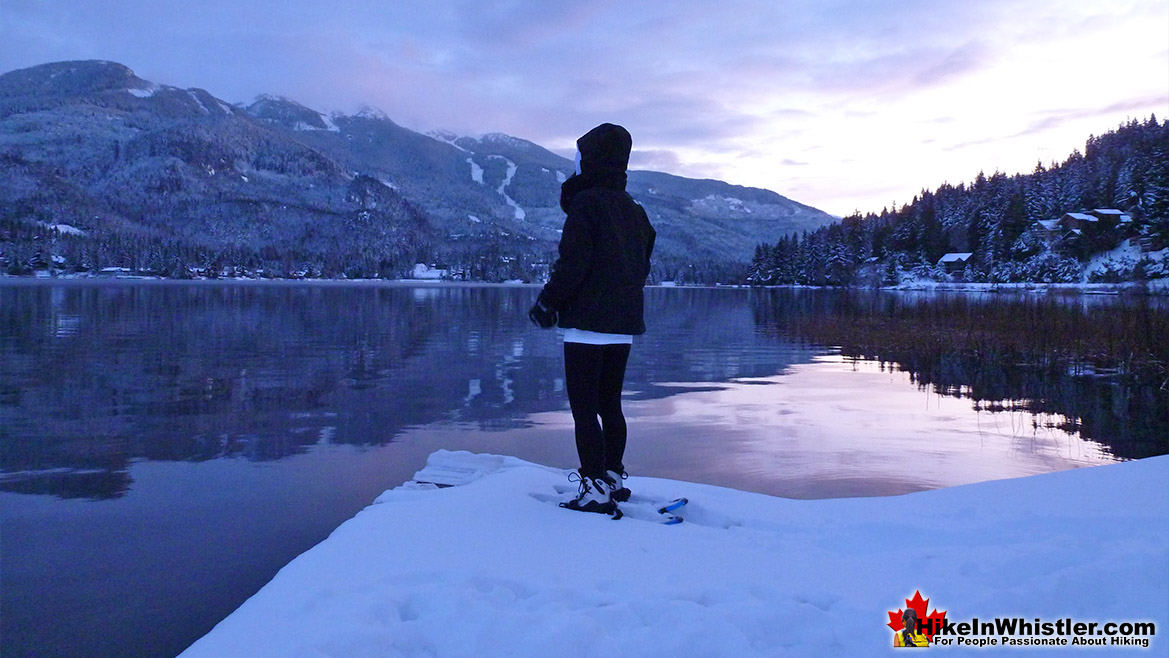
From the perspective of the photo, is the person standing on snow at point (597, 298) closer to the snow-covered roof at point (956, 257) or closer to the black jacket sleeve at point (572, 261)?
the black jacket sleeve at point (572, 261)

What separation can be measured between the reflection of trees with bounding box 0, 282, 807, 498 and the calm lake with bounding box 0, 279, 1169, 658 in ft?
0.19

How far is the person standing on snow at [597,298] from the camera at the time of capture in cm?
413

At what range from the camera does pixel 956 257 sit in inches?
3580

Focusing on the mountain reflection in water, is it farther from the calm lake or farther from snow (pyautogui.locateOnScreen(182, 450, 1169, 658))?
snow (pyautogui.locateOnScreen(182, 450, 1169, 658))

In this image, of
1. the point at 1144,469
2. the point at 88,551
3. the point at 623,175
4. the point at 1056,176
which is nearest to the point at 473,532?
the point at 623,175

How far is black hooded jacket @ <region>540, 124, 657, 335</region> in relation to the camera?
4105mm

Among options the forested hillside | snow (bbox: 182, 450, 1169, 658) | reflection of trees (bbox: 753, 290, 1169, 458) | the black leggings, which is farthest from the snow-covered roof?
the black leggings

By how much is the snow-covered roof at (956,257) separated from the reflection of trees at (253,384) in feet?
264

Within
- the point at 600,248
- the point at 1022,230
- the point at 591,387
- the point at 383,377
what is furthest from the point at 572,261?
the point at 1022,230

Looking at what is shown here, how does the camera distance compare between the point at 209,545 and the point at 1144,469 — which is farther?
the point at 209,545

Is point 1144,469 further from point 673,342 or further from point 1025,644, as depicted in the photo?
point 673,342

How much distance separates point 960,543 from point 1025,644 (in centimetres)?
98

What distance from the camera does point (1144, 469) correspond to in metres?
3.66

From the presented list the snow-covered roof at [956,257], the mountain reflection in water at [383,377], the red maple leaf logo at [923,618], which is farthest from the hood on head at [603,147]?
the snow-covered roof at [956,257]
